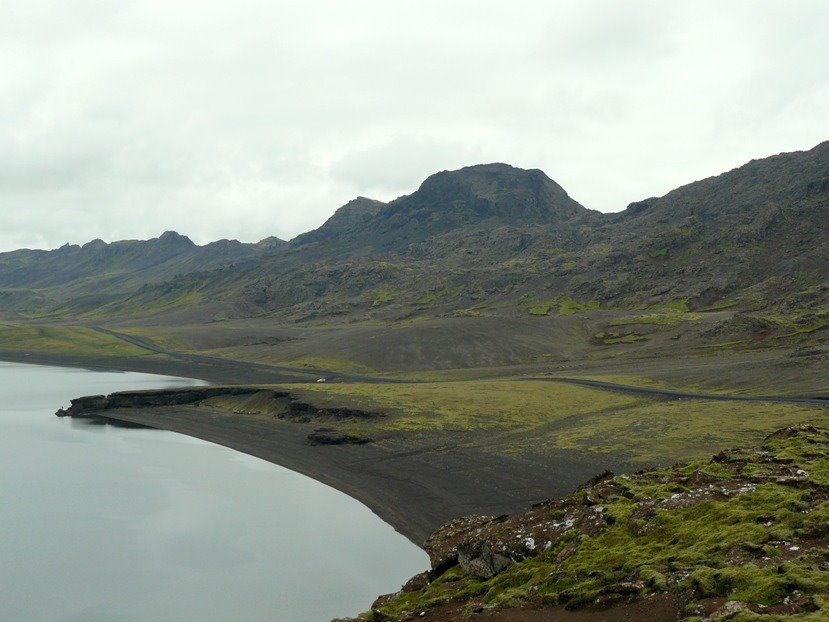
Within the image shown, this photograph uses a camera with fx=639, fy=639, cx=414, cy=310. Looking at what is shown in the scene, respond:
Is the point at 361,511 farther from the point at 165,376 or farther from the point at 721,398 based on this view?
the point at 165,376

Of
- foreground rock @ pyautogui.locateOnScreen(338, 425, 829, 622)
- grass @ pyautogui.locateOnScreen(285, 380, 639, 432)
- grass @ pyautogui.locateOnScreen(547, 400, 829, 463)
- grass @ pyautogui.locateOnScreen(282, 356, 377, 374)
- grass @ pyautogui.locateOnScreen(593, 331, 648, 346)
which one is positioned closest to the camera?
foreground rock @ pyautogui.locateOnScreen(338, 425, 829, 622)

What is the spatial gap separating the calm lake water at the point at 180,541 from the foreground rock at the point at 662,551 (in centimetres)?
1273

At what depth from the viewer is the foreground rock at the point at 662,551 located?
18770 millimetres

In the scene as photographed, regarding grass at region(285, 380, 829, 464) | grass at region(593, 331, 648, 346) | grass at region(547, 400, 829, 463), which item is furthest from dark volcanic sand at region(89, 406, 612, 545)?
grass at region(593, 331, 648, 346)

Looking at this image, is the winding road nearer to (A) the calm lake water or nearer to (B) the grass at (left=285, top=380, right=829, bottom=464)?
(B) the grass at (left=285, top=380, right=829, bottom=464)

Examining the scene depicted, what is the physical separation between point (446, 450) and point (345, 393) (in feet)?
105

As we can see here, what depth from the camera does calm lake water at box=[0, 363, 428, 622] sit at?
3884 centimetres

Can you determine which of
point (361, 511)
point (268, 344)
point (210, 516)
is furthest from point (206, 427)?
point (268, 344)

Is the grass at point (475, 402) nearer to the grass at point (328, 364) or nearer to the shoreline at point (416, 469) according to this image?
the shoreline at point (416, 469)

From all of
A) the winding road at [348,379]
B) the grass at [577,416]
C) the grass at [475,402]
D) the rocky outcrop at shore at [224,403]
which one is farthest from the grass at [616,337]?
the rocky outcrop at shore at [224,403]

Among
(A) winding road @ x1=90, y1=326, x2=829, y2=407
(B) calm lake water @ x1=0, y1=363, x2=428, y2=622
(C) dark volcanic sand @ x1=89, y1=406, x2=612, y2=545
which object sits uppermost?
(A) winding road @ x1=90, y1=326, x2=829, y2=407

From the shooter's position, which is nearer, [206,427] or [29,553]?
[29,553]

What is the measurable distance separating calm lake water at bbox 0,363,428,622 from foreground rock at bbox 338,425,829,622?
12732mm

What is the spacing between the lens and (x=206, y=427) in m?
89.6
